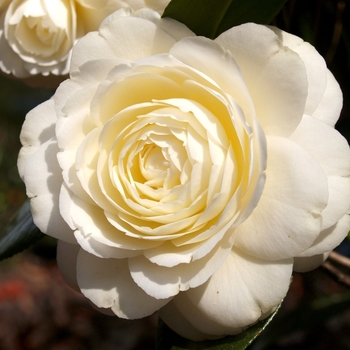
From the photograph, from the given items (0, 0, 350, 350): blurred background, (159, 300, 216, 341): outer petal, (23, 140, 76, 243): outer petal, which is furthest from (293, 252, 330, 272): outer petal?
(0, 0, 350, 350): blurred background

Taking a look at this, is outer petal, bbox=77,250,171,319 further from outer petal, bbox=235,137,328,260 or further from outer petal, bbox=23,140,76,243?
outer petal, bbox=235,137,328,260

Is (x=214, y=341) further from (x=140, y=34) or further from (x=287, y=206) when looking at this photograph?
(x=140, y=34)

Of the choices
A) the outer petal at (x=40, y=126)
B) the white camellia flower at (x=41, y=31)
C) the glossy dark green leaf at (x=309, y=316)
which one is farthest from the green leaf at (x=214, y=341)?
the glossy dark green leaf at (x=309, y=316)

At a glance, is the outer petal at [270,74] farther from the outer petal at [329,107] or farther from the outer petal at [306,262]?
the outer petal at [306,262]

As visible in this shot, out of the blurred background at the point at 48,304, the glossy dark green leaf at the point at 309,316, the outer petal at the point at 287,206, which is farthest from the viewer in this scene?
the blurred background at the point at 48,304

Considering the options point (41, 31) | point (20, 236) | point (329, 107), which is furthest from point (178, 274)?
point (41, 31)

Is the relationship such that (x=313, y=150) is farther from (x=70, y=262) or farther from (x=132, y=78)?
(x=70, y=262)
